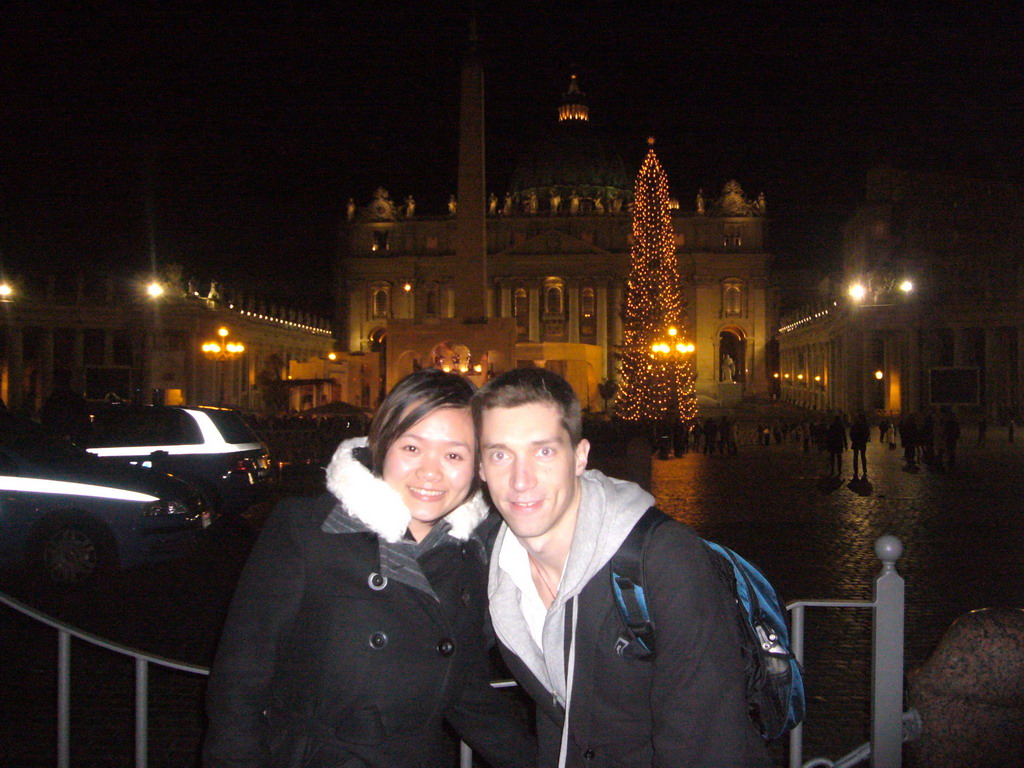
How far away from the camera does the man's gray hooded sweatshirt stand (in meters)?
2.36

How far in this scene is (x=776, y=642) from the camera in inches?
93.9

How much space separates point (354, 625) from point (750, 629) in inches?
42.0

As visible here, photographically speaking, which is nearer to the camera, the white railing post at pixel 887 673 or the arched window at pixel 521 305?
the white railing post at pixel 887 673

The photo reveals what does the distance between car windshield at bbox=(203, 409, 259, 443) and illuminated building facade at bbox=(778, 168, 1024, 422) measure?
119 ft

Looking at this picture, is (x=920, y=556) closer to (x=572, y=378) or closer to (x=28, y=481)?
(x=28, y=481)

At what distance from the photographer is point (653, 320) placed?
3762 cm

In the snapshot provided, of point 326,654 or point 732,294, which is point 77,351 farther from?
point 326,654

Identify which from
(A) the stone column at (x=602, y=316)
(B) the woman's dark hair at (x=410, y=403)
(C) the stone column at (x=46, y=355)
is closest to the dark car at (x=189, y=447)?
(B) the woman's dark hair at (x=410, y=403)

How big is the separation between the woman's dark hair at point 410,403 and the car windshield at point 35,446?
7.22 metres

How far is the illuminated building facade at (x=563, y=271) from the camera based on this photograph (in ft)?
256

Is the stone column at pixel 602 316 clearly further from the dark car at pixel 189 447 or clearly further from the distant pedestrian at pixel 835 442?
the dark car at pixel 189 447

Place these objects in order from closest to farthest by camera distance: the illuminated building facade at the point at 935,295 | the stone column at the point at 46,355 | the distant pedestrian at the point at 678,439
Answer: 1. the distant pedestrian at the point at 678,439
2. the illuminated building facade at the point at 935,295
3. the stone column at the point at 46,355

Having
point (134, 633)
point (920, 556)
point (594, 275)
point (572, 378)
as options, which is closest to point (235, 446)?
point (134, 633)

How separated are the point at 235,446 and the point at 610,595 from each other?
34.9 feet
